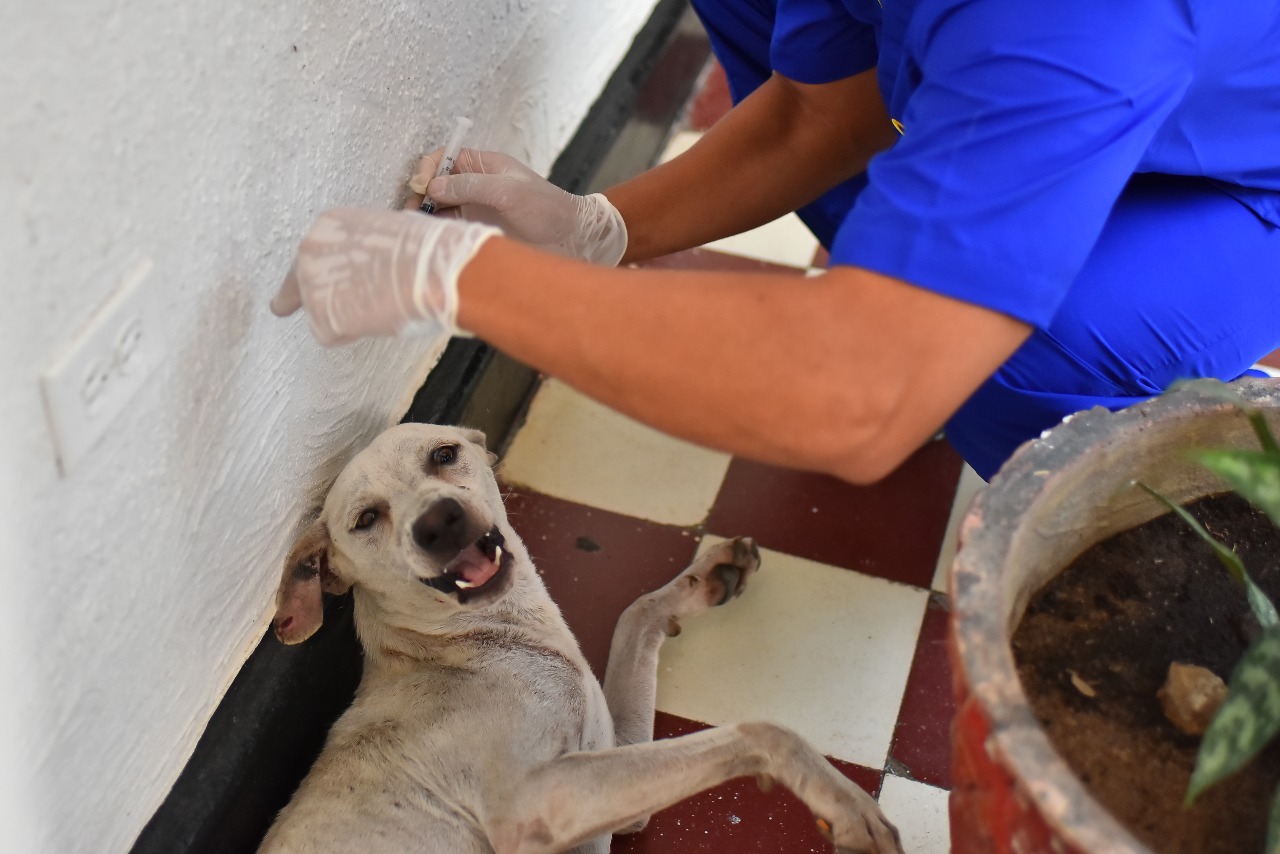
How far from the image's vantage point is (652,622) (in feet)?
6.31

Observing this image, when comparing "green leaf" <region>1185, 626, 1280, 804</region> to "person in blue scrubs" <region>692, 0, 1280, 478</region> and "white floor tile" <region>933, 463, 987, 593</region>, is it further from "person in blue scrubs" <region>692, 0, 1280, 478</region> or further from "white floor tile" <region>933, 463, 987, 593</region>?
"white floor tile" <region>933, 463, 987, 593</region>

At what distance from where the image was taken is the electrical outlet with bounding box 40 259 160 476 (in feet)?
3.71

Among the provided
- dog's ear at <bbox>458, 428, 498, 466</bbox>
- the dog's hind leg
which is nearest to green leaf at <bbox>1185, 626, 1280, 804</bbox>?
the dog's hind leg

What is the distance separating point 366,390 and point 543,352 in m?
0.72

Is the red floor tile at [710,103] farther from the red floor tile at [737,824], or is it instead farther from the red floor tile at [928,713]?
the red floor tile at [737,824]

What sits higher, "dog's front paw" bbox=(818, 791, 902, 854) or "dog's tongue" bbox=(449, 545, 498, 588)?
"dog's tongue" bbox=(449, 545, 498, 588)

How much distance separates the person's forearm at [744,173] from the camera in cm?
195

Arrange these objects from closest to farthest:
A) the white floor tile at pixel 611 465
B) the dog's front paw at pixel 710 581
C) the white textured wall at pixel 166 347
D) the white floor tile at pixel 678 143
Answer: the white textured wall at pixel 166 347 < the dog's front paw at pixel 710 581 < the white floor tile at pixel 611 465 < the white floor tile at pixel 678 143

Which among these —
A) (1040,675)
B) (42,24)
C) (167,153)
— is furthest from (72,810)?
(1040,675)

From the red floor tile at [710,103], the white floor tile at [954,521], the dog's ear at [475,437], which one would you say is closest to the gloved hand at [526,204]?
the dog's ear at [475,437]

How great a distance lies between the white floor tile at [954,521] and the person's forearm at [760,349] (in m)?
0.89

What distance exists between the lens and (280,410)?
1585 millimetres

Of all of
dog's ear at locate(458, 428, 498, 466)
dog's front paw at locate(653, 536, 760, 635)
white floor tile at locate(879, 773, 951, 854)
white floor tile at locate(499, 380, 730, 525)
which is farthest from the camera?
white floor tile at locate(499, 380, 730, 525)

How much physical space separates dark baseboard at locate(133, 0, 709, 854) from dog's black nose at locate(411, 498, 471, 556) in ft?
1.03
